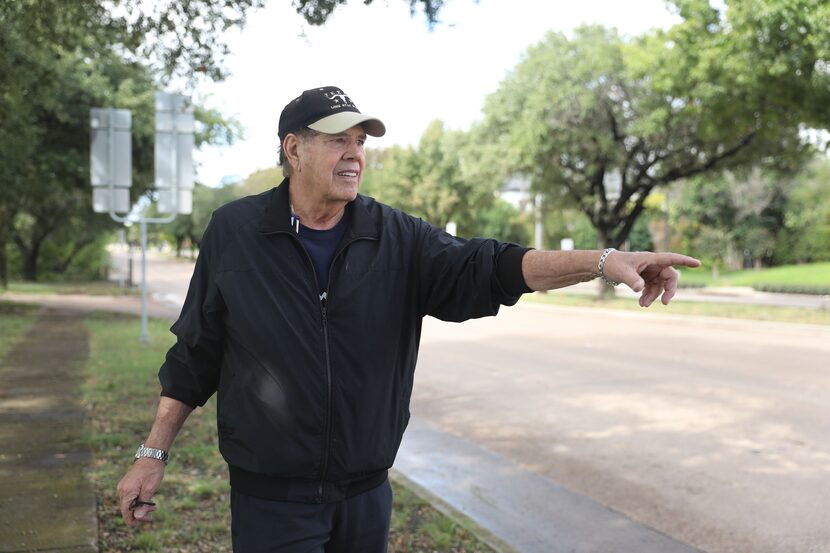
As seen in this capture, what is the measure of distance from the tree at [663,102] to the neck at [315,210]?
13589 mm

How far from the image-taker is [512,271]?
2.26 metres

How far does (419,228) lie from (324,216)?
298mm

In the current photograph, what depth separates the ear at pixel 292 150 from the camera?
2.42 m

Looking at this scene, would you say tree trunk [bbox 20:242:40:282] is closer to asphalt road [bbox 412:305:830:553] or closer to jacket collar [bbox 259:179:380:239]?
asphalt road [bbox 412:305:830:553]

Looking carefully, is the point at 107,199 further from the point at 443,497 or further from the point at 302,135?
the point at 302,135

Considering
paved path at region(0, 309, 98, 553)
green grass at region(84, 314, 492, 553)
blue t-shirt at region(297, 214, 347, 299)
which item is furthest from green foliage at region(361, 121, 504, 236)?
blue t-shirt at region(297, 214, 347, 299)

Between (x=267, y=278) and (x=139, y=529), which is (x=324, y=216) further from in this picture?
(x=139, y=529)

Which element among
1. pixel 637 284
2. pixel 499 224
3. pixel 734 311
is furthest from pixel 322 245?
pixel 499 224

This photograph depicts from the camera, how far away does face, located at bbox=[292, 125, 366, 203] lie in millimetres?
2350

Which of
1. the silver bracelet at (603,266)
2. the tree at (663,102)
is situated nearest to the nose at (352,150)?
the silver bracelet at (603,266)

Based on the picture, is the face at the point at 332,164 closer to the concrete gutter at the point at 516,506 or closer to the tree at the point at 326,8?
the concrete gutter at the point at 516,506

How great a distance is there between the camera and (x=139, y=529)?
447cm

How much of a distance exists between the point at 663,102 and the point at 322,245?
2118 centimetres

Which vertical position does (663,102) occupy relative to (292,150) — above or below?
above
